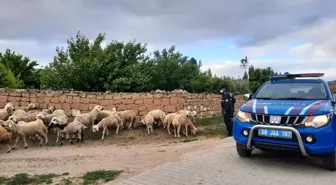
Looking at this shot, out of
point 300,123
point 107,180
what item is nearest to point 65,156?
point 107,180

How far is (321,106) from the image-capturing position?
5.91 m

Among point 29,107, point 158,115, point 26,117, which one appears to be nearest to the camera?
point 26,117

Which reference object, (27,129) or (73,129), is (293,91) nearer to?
(73,129)

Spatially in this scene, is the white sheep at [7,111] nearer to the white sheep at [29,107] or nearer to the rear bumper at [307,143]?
the white sheep at [29,107]

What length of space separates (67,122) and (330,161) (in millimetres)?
9037

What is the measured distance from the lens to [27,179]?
20.4 ft

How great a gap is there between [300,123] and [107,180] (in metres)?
3.57

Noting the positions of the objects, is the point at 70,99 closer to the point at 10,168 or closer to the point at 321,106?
the point at 10,168

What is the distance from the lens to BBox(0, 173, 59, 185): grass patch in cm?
604

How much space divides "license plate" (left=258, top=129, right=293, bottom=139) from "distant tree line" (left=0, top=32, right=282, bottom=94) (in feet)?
36.6

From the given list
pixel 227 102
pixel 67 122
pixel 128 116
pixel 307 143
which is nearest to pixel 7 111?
pixel 67 122

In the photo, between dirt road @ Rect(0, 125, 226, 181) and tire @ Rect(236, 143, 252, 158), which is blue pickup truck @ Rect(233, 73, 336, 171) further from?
dirt road @ Rect(0, 125, 226, 181)

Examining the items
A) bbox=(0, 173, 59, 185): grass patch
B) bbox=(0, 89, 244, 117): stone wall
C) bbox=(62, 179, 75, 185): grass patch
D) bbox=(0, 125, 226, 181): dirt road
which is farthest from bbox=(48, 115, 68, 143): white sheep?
bbox=(62, 179, 75, 185): grass patch

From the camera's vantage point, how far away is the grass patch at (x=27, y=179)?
604 cm
